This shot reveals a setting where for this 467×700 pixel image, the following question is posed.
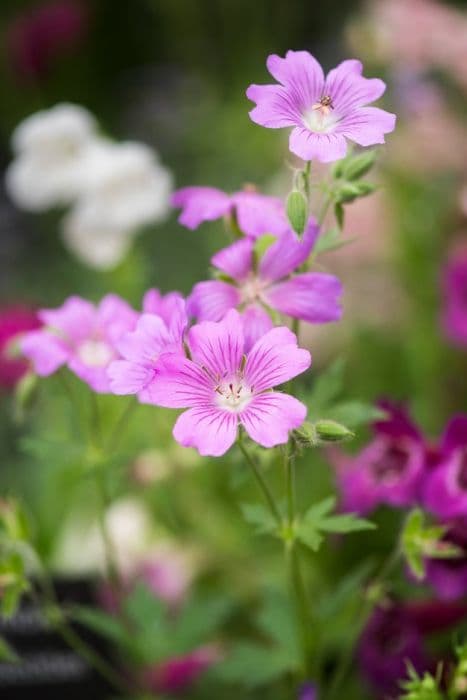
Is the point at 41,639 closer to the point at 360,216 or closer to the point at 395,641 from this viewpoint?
the point at 395,641

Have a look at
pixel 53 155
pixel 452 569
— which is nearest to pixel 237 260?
pixel 452 569

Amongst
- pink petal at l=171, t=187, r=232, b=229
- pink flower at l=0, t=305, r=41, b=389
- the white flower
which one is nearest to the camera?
pink petal at l=171, t=187, r=232, b=229

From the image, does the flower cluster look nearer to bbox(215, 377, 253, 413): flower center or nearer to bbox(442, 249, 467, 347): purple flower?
bbox(442, 249, 467, 347): purple flower

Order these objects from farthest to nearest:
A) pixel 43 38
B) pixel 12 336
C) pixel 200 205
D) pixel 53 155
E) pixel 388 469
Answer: pixel 43 38, pixel 53 155, pixel 12 336, pixel 388 469, pixel 200 205

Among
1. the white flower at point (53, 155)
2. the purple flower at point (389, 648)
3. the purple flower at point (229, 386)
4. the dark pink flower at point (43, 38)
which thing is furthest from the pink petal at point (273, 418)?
the dark pink flower at point (43, 38)

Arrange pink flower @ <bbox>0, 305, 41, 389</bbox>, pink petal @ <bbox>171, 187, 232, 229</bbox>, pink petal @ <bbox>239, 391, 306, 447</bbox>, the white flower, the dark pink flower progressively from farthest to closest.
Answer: the dark pink flower → the white flower → pink flower @ <bbox>0, 305, 41, 389</bbox> → pink petal @ <bbox>171, 187, 232, 229</bbox> → pink petal @ <bbox>239, 391, 306, 447</bbox>

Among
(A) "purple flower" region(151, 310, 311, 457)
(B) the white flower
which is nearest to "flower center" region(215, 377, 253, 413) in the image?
(A) "purple flower" region(151, 310, 311, 457)

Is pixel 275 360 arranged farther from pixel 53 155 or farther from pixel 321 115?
pixel 53 155

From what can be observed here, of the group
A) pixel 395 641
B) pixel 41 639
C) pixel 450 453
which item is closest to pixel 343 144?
pixel 450 453
